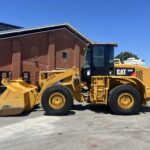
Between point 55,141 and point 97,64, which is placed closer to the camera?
point 55,141

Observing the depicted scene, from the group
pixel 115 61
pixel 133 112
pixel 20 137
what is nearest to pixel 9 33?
pixel 115 61

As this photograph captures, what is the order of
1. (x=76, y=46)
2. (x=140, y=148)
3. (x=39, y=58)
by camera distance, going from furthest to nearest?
(x=76, y=46) → (x=39, y=58) → (x=140, y=148)

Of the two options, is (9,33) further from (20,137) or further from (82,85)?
(20,137)

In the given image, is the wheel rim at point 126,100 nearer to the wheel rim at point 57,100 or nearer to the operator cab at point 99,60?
the operator cab at point 99,60

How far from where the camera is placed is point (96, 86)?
15.5 m

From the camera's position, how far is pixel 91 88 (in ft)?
51.8

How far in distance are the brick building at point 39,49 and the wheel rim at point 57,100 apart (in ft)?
68.6

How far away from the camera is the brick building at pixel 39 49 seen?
36.4 meters

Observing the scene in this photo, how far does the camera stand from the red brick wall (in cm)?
3653

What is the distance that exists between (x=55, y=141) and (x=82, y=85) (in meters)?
6.53

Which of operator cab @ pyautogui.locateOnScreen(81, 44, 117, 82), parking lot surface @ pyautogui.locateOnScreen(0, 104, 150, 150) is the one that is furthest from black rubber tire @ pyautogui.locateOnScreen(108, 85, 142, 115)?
operator cab @ pyautogui.locateOnScreen(81, 44, 117, 82)

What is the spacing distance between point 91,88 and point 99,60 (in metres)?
1.26

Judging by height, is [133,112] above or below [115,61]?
below

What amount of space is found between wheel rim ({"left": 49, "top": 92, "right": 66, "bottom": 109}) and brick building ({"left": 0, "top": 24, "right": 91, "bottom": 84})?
20906 millimetres
